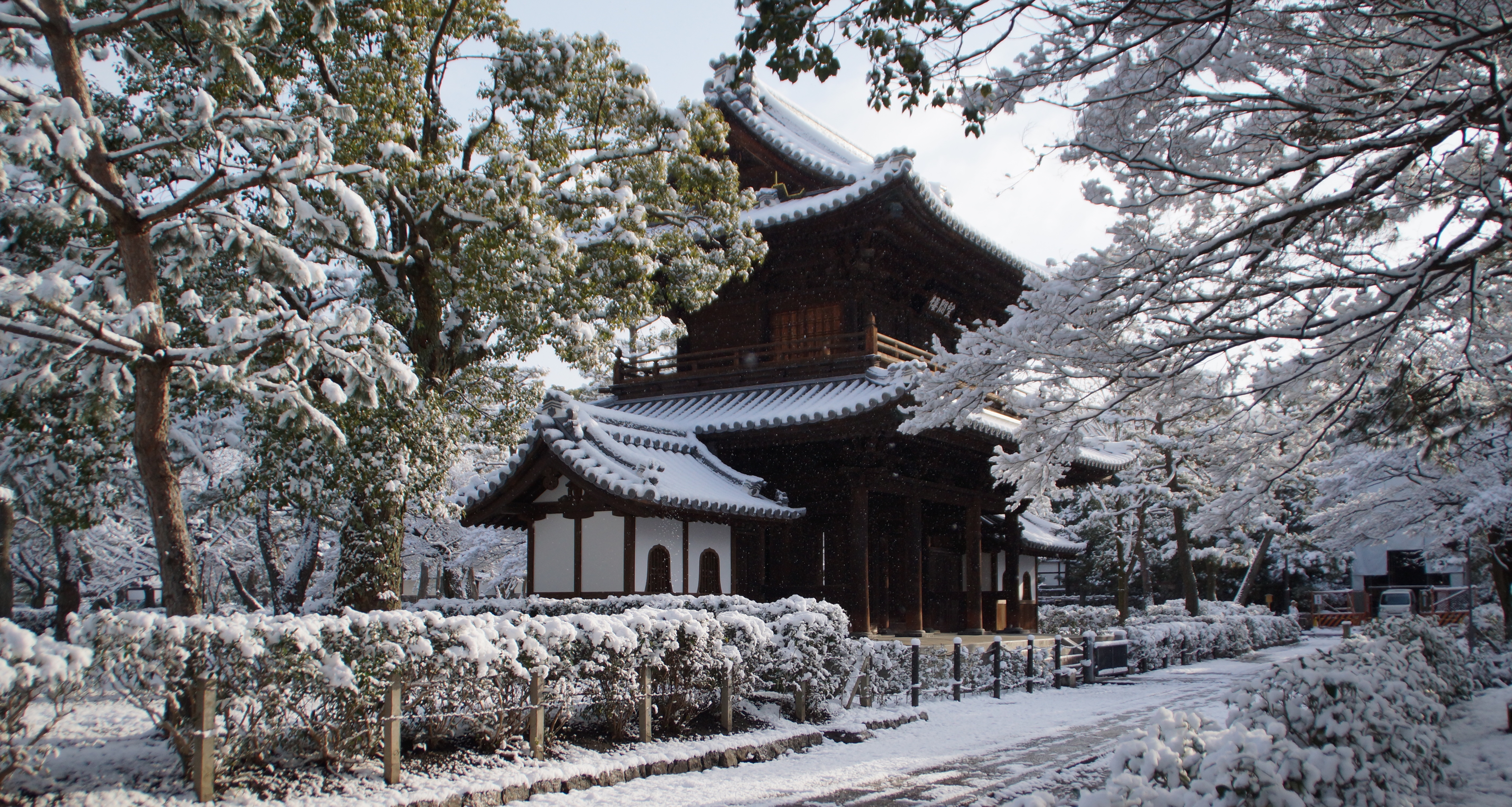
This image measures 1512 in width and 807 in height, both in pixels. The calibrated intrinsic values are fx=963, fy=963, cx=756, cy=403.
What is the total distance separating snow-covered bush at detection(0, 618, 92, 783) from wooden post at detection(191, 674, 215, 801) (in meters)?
0.78

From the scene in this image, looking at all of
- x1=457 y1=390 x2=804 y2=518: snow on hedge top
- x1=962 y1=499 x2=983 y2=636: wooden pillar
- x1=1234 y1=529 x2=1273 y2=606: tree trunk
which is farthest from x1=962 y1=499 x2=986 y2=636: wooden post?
x1=1234 y1=529 x2=1273 y2=606: tree trunk

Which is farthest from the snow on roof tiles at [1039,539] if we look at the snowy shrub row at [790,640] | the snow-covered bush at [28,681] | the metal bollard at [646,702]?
the snow-covered bush at [28,681]

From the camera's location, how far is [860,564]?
1639 cm

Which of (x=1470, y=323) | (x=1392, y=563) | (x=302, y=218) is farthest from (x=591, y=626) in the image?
(x=1392, y=563)

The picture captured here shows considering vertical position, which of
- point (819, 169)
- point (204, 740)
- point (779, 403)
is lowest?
point (204, 740)

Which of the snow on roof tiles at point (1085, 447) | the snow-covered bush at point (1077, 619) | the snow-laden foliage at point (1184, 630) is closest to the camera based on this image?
the snow on roof tiles at point (1085, 447)

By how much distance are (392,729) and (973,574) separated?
13810 millimetres

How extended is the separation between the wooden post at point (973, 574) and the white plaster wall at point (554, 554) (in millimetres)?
8137

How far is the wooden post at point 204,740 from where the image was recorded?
21.4 feet

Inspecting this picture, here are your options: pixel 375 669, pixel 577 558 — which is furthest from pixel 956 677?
pixel 375 669

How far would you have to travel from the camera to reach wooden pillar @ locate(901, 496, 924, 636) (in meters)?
17.2

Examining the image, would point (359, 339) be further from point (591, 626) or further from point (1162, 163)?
point (1162, 163)

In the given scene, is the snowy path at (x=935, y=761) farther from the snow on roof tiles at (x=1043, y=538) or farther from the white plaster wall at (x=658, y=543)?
the snow on roof tiles at (x=1043, y=538)

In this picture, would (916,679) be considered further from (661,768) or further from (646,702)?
(661,768)
